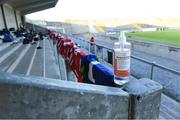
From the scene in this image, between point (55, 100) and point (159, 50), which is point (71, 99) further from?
point (159, 50)

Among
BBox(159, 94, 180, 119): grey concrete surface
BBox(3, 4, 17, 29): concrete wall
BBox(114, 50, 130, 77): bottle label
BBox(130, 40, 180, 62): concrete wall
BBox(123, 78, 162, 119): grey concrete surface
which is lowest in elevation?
BBox(130, 40, 180, 62): concrete wall

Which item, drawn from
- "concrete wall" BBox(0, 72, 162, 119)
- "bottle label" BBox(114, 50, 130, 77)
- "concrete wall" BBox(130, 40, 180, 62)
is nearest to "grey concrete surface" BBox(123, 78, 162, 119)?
"concrete wall" BBox(0, 72, 162, 119)

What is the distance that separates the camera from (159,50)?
1287 cm

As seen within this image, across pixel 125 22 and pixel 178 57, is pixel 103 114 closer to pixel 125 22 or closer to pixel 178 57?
pixel 178 57

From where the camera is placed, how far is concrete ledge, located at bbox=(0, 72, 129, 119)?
661 mm

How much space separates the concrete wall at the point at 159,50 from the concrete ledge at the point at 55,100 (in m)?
11.2

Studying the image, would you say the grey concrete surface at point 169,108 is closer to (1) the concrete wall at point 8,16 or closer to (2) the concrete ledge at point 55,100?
(2) the concrete ledge at point 55,100

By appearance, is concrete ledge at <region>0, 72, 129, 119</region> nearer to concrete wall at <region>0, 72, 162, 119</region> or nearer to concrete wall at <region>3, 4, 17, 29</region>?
concrete wall at <region>0, 72, 162, 119</region>

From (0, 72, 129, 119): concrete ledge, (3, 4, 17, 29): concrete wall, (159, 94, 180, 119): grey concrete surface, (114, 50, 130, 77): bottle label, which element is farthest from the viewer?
(3, 4, 17, 29): concrete wall

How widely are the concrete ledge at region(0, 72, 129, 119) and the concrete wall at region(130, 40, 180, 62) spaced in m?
11.2

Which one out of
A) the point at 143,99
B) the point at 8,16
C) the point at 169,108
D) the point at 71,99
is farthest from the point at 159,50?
the point at 8,16

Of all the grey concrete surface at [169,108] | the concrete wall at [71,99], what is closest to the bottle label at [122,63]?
the concrete wall at [71,99]

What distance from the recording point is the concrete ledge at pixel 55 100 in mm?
661

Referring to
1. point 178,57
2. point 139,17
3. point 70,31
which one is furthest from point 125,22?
point 178,57
